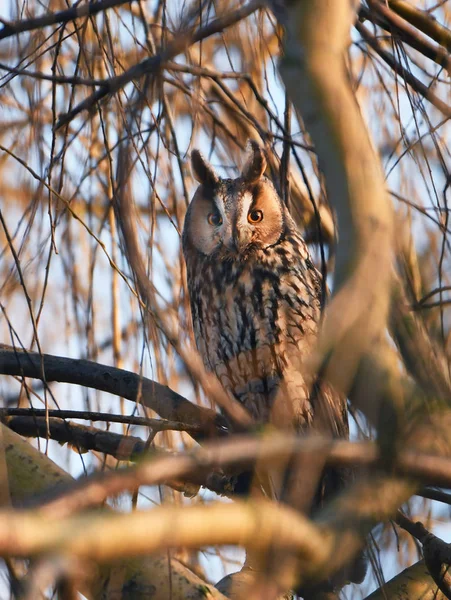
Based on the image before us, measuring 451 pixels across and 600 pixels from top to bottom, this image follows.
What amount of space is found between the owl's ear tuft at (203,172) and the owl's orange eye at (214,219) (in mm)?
125

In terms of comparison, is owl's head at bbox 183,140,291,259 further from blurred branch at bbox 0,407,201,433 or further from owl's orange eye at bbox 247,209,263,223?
blurred branch at bbox 0,407,201,433

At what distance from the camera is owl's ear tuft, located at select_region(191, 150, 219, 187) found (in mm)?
3238

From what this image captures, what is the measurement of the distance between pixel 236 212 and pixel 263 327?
1.57 feet

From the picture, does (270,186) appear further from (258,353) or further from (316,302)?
(258,353)

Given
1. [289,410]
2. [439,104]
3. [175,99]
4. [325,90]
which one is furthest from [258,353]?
[325,90]

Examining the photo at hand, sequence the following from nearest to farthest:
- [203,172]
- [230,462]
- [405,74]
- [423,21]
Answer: [230,462], [405,74], [423,21], [203,172]

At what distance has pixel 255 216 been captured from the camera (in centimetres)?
338

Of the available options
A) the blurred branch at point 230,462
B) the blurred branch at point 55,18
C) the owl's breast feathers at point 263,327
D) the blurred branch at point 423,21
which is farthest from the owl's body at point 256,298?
the blurred branch at point 230,462

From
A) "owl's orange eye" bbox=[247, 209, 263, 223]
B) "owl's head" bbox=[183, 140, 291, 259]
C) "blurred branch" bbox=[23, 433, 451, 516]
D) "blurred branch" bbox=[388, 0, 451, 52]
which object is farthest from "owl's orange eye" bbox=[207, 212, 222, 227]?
"blurred branch" bbox=[23, 433, 451, 516]

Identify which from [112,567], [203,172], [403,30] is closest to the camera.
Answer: [112,567]

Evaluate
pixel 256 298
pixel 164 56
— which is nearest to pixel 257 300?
pixel 256 298

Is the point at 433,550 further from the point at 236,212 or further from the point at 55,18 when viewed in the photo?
the point at 55,18

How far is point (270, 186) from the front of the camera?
346 centimetres

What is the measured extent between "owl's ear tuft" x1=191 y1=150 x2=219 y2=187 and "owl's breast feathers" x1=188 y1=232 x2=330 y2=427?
0.33 meters
